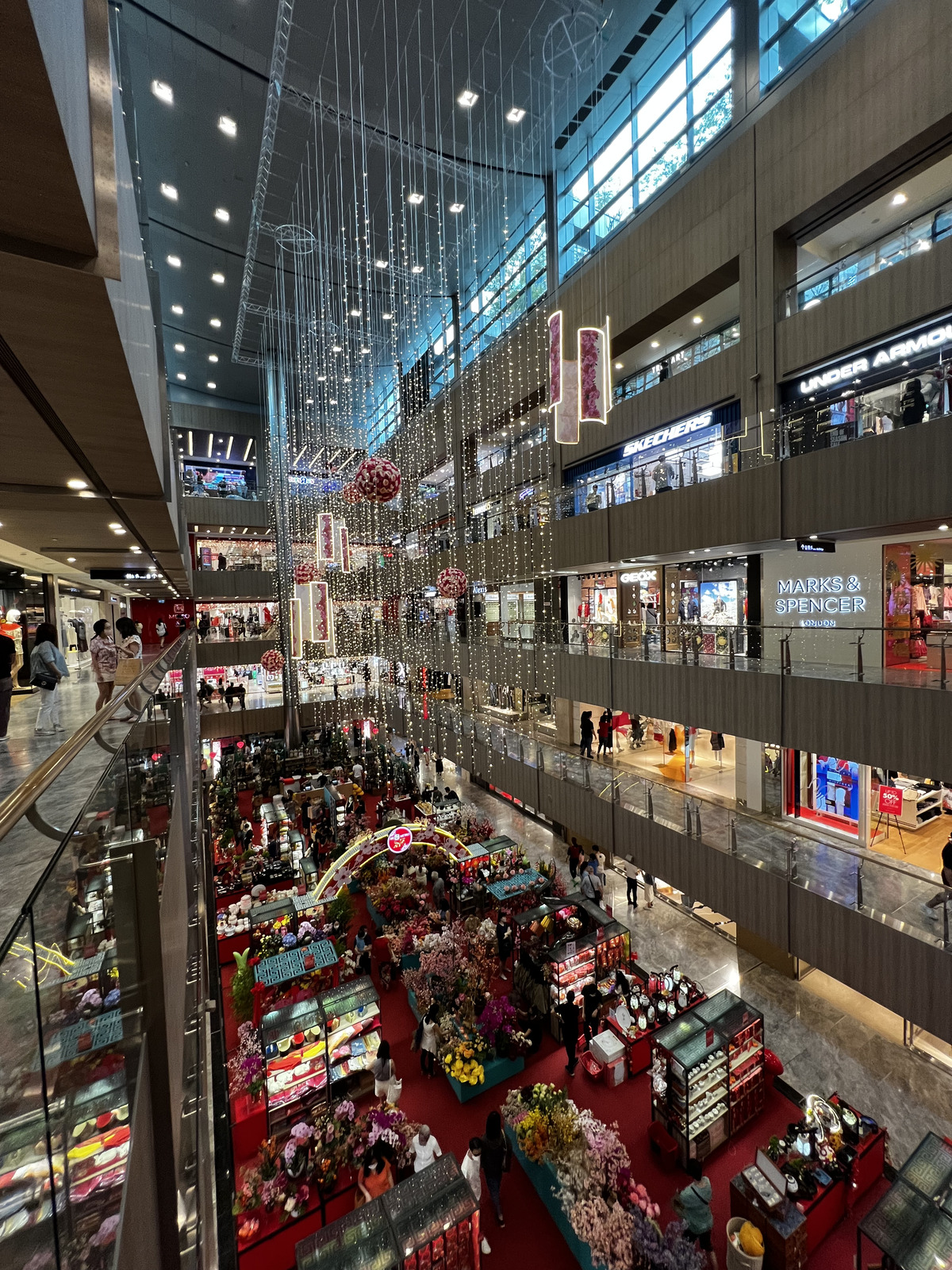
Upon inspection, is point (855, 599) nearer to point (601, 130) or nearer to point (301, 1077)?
point (301, 1077)

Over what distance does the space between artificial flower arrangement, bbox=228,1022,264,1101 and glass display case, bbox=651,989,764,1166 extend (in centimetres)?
507

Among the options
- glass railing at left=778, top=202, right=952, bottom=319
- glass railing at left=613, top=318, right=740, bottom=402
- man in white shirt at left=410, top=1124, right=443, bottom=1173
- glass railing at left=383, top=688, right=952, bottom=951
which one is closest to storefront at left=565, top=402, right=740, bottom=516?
glass railing at left=613, top=318, right=740, bottom=402

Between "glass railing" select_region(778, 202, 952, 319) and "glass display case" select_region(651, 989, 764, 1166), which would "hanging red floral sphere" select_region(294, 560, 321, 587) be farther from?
"glass display case" select_region(651, 989, 764, 1166)

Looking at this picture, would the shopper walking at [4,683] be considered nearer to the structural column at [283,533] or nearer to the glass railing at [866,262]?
the glass railing at [866,262]

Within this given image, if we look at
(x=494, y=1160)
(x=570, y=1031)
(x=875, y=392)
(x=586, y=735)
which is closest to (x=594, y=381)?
(x=875, y=392)

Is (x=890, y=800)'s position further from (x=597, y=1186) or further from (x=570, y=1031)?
(x=597, y=1186)

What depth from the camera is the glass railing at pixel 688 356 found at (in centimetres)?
1030

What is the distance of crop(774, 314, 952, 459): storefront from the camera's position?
6.39 meters

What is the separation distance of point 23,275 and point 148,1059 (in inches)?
109

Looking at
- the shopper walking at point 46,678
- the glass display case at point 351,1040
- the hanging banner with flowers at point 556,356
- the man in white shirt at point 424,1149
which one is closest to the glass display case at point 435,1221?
→ the man in white shirt at point 424,1149

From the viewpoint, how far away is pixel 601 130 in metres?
12.2

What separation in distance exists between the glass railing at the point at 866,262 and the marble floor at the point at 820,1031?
10.8m

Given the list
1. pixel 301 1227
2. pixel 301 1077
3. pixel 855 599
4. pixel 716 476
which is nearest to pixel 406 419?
pixel 716 476

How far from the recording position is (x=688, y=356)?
11.1m
